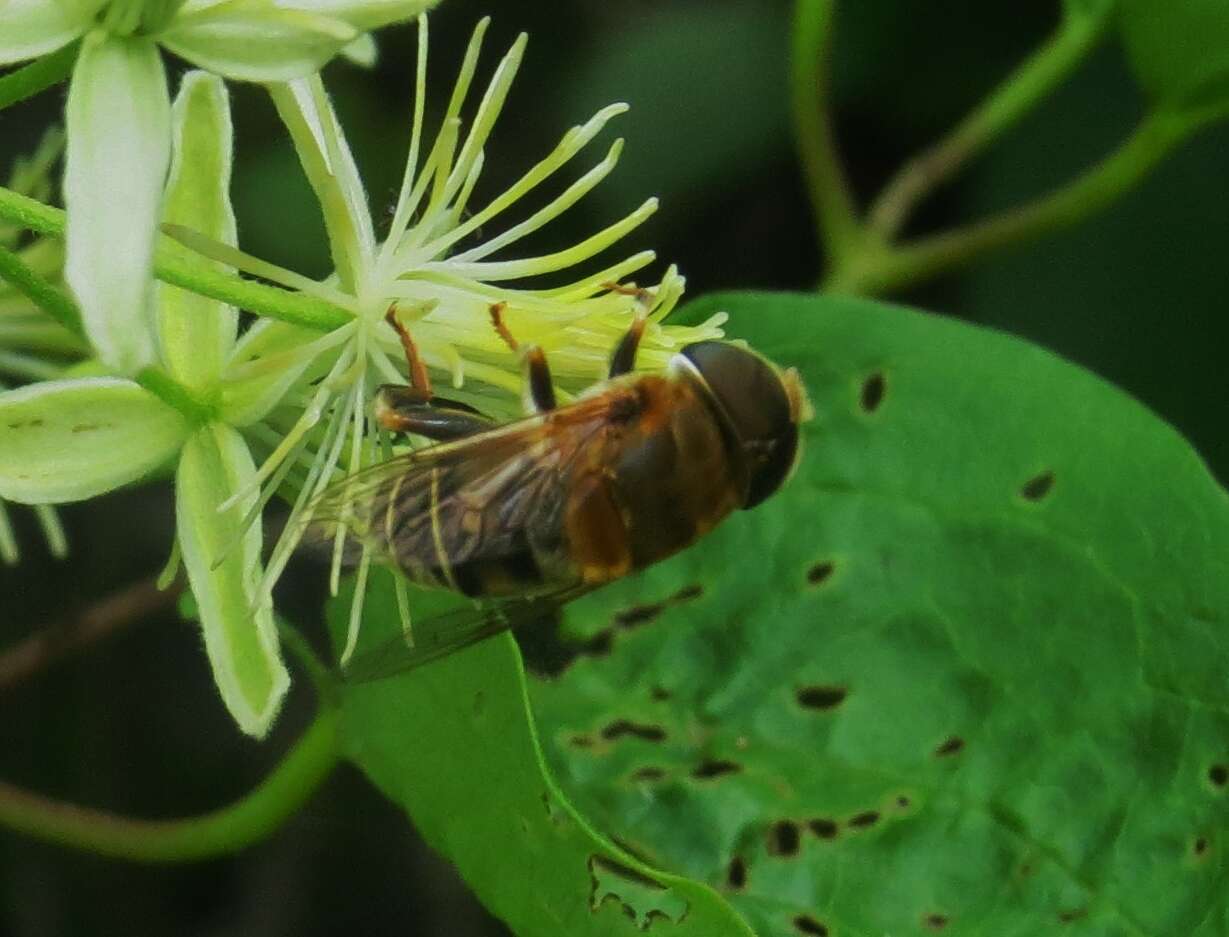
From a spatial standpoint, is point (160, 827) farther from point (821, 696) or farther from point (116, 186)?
point (116, 186)

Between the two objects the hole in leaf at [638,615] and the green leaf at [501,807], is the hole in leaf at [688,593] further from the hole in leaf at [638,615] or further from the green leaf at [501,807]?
the green leaf at [501,807]

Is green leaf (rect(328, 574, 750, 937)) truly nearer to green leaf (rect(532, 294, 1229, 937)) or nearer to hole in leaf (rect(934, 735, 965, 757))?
green leaf (rect(532, 294, 1229, 937))

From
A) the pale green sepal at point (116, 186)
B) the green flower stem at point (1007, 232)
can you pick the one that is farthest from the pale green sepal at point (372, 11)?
the green flower stem at point (1007, 232)

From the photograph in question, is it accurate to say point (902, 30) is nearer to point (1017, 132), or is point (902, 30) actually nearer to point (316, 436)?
point (1017, 132)

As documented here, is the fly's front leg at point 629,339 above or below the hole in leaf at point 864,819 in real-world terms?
above

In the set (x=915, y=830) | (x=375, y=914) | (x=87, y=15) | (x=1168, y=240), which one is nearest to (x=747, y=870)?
(x=915, y=830)

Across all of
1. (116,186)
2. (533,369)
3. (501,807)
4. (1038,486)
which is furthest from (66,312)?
(1038,486)

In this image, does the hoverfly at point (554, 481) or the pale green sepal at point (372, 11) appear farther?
the hoverfly at point (554, 481)

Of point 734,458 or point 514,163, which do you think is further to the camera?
Answer: point 514,163
